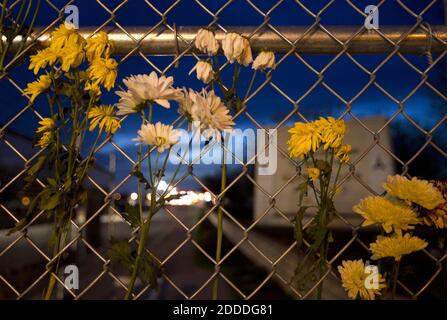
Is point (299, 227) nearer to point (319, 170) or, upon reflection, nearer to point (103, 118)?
point (319, 170)

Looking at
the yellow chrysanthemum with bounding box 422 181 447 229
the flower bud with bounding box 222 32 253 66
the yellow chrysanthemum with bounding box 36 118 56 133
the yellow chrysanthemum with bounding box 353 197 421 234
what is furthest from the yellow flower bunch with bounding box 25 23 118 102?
the yellow chrysanthemum with bounding box 422 181 447 229

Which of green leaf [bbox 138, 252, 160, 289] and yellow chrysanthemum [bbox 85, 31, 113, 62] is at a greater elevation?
yellow chrysanthemum [bbox 85, 31, 113, 62]

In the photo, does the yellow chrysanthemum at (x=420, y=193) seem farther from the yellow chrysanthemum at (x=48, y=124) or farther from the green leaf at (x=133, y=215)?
the yellow chrysanthemum at (x=48, y=124)

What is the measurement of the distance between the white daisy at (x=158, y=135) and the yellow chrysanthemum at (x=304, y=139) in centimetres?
24

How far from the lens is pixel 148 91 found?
0.76 metres

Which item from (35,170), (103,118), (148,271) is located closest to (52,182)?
(35,170)

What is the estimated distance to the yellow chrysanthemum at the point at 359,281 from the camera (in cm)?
86

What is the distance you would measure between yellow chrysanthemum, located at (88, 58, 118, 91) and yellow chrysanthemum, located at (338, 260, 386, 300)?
0.61 meters

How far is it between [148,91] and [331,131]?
1.19ft

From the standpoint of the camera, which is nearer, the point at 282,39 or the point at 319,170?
the point at 319,170

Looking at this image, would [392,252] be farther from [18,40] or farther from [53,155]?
[18,40]

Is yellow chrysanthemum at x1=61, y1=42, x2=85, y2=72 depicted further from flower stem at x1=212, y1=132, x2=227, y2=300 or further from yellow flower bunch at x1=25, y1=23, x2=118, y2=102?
flower stem at x1=212, y1=132, x2=227, y2=300

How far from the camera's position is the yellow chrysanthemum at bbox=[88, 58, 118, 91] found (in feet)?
2.74

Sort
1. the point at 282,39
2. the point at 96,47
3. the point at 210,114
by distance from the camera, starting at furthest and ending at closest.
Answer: the point at 282,39, the point at 96,47, the point at 210,114
